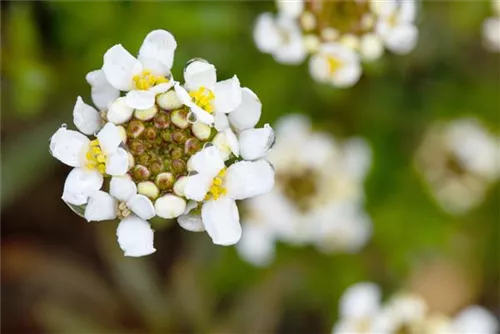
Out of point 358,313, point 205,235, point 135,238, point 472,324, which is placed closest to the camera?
point 135,238

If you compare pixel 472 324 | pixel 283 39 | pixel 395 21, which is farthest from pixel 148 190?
pixel 472 324

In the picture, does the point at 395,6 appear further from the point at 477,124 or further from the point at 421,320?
the point at 477,124

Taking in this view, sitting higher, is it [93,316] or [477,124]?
[477,124]

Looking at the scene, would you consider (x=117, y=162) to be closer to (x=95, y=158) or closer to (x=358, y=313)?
(x=95, y=158)

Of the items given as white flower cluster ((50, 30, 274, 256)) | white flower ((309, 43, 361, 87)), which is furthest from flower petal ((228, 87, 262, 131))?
white flower ((309, 43, 361, 87))

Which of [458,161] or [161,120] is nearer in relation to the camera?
[161,120]

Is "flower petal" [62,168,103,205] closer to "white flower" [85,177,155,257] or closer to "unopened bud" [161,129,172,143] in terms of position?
"white flower" [85,177,155,257]

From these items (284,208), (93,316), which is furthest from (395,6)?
(93,316)
